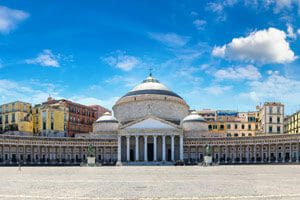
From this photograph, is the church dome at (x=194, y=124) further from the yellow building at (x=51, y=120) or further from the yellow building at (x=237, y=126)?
the yellow building at (x=51, y=120)

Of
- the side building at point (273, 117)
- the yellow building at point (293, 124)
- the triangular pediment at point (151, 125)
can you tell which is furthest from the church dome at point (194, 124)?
the yellow building at point (293, 124)

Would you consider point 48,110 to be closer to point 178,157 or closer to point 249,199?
point 178,157

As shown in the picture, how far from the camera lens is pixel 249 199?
18719 mm

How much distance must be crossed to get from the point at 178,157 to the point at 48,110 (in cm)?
3987

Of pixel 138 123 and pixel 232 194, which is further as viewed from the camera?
pixel 138 123

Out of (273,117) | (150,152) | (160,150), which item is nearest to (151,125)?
(150,152)

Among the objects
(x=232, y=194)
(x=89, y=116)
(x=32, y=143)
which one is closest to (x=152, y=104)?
(x=89, y=116)

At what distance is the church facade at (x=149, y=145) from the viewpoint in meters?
78.7

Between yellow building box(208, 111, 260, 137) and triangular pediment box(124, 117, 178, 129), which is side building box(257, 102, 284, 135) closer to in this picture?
yellow building box(208, 111, 260, 137)

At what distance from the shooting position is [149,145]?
8631 centimetres

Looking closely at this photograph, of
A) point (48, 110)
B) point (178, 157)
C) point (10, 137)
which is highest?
point (48, 110)

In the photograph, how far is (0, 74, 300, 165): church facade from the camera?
7869 cm

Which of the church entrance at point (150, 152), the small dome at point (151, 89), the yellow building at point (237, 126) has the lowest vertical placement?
the church entrance at point (150, 152)

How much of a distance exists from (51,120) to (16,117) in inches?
379
